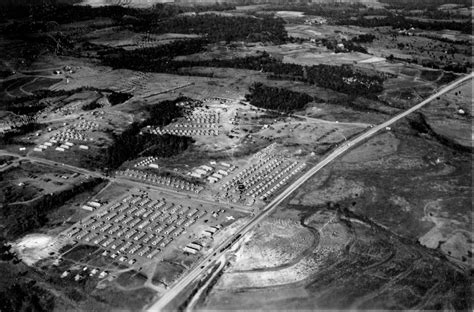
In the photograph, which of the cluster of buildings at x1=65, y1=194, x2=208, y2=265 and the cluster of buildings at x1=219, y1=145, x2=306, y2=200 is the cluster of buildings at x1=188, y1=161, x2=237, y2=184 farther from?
the cluster of buildings at x1=65, y1=194, x2=208, y2=265

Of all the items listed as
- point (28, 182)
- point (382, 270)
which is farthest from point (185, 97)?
point (382, 270)

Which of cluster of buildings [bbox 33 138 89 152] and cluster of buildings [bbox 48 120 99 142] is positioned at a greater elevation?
cluster of buildings [bbox 48 120 99 142]

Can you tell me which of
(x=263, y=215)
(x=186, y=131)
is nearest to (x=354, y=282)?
(x=263, y=215)

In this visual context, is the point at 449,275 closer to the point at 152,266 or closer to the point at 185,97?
the point at 152,266

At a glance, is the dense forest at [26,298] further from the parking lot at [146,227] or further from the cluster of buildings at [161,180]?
the cluster of buildings at [161,180]

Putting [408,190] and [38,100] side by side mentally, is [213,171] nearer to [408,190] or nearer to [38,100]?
Result: [408,190]

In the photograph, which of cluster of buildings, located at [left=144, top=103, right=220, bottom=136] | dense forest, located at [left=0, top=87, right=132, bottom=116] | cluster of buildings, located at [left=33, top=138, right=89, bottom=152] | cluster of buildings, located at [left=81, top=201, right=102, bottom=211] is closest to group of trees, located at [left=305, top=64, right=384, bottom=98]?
cluster of buildings, located at [left=144, top=103, right=220, bottom=136]
